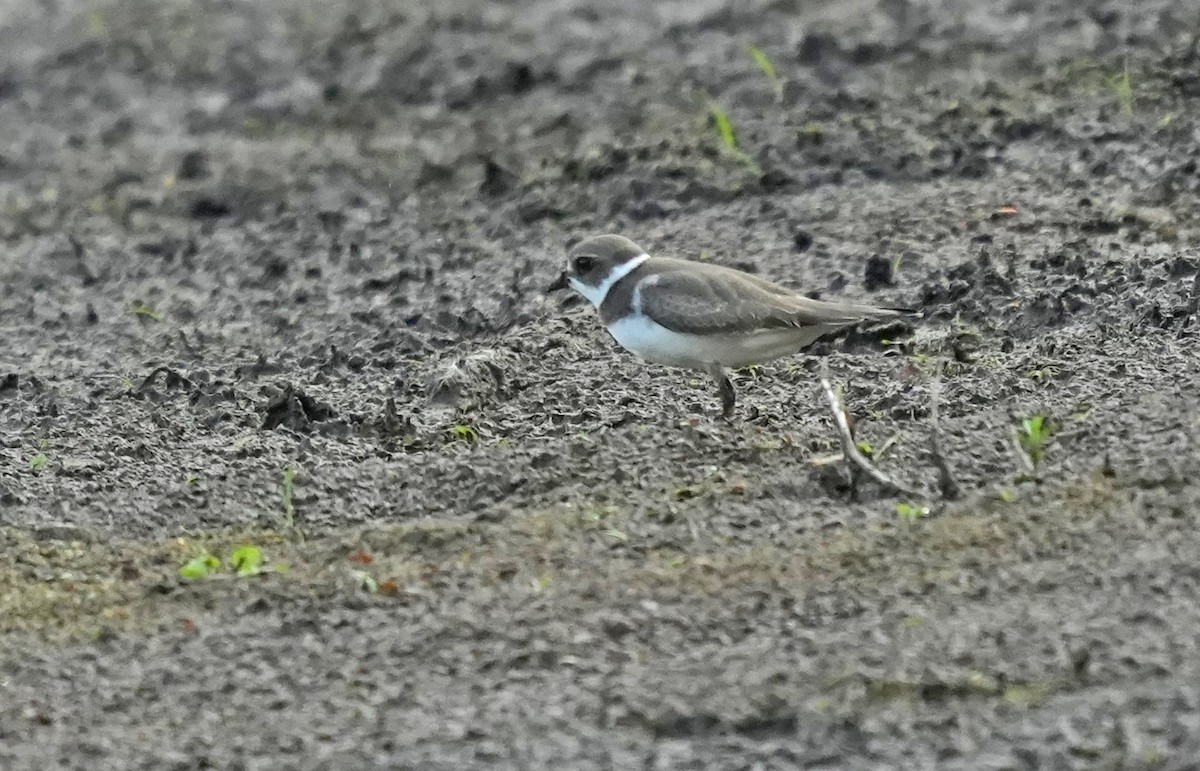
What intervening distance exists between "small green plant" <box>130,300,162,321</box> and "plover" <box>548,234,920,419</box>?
10.6 feet

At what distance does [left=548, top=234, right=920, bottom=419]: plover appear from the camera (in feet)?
27.8

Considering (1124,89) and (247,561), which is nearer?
(247,561)

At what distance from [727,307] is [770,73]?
4882 millimetres

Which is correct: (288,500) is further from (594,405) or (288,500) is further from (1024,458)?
(1024,458)

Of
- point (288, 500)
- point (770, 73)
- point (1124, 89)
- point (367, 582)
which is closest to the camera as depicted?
point (367, 582)

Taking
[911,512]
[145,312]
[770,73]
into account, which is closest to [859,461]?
[911,512]

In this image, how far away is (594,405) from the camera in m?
8.57

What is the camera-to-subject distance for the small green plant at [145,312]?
1093 cm

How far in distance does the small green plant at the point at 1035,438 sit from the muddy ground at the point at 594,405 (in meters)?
0.03

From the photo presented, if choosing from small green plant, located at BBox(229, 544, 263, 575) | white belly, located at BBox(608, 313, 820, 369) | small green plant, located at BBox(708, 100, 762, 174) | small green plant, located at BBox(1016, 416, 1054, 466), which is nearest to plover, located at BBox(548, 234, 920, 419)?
white belly, located at BBox(608, 313, 820, 369)

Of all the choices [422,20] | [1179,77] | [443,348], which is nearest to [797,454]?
[443,348]

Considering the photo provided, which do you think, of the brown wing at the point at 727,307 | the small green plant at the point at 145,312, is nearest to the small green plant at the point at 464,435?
the brown wing at the point at 727,307

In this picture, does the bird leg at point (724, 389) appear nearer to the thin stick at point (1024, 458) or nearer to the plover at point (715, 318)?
the plover at point (715, 318)

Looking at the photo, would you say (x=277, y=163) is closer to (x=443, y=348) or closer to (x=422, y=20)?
(x=422, y=20)
